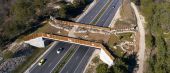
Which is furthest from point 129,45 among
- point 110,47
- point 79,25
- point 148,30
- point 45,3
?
point 45,3

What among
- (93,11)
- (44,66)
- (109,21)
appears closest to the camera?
(44,66)

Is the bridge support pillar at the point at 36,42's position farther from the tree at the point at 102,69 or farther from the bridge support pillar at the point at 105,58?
the tree at the point at 102,69

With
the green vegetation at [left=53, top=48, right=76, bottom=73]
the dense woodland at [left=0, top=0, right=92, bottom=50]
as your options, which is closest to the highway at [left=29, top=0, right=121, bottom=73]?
the green vegetation at [left=53, top=48, right=76, bottom=73]

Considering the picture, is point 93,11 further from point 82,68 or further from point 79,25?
point 82,68

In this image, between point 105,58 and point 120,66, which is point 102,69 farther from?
point 105,58

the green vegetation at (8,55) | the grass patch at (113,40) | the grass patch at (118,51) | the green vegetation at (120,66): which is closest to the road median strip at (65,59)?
the green vegetation at (120,66)

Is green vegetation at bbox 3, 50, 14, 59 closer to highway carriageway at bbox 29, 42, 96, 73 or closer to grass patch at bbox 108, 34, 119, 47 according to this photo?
highway carriageway at bbox 29, 42, 96, 73

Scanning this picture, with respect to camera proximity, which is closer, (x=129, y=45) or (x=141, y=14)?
(x=129, y=45)
